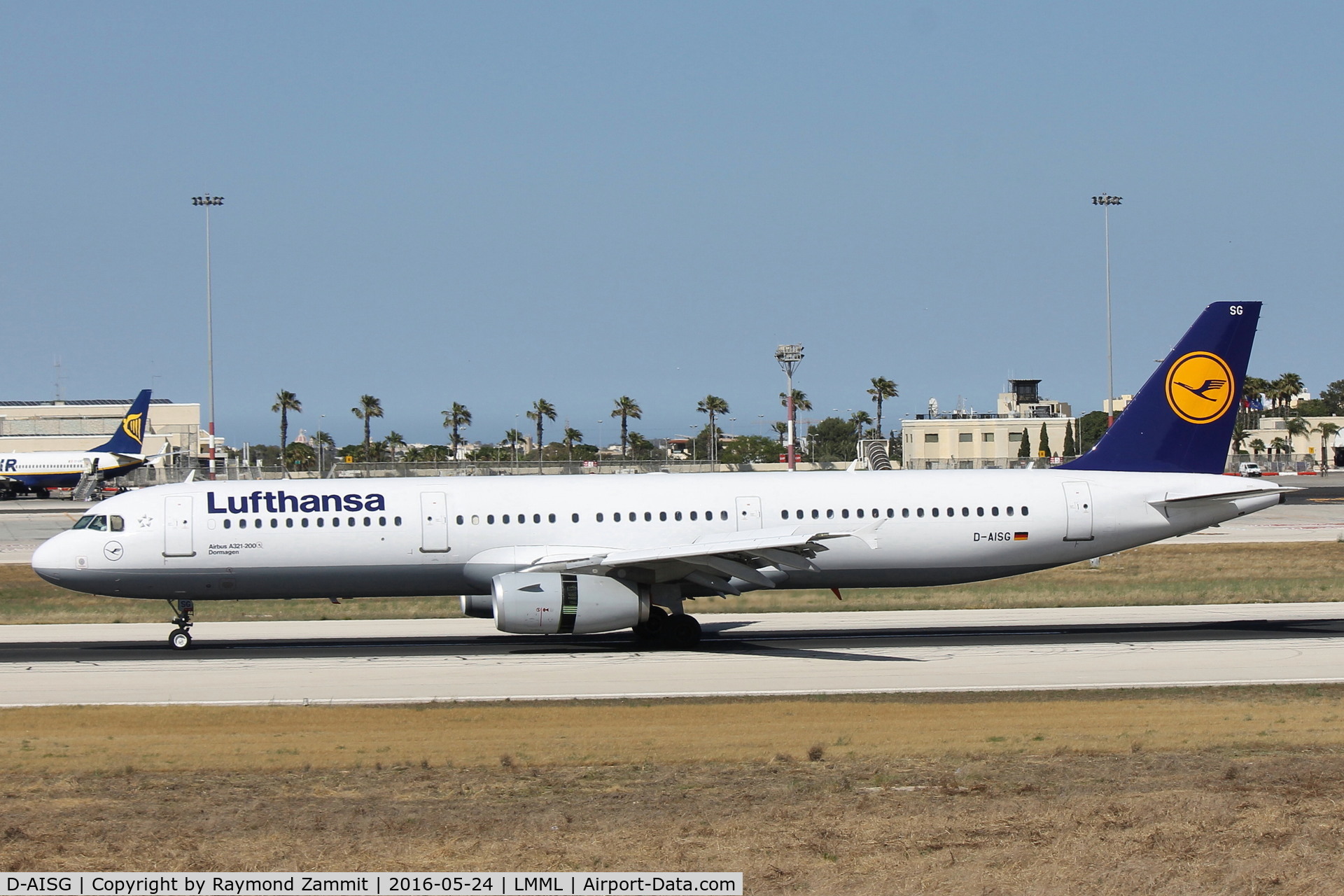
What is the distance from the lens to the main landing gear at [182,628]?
27.5 m

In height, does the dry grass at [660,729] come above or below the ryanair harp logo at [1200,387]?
below

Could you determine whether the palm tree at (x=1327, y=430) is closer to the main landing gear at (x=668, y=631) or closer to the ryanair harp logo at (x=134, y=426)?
the ryanair harp logo at (x=134, y=426)

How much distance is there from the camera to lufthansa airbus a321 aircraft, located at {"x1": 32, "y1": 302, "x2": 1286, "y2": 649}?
89.5 ft

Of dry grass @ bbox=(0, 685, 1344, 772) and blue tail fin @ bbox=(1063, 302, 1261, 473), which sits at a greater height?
blue tail fin @ bbox=(1063, 302, 1261, 473)

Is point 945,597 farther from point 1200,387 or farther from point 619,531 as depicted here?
point 619,531

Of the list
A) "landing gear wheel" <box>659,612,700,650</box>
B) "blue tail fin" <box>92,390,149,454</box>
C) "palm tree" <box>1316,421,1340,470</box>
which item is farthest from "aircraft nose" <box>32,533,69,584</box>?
"palm tree" <box>1316,421,1340,470</box>

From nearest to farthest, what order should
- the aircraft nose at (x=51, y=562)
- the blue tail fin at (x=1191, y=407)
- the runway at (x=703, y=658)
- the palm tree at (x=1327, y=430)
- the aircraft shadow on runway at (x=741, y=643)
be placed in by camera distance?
the runway at (x=703, y=658)
the aircraft shadow on runway at (x=741, y=643)
the aircraft nose at (x=51, y=562)
the blue tail fin at (x=1191, y=407)
the palm tree at (x=1327, y=430)

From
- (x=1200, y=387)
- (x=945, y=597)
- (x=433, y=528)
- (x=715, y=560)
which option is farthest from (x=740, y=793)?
(x=945, y=597)

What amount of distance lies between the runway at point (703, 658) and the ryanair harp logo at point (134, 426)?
77.8m

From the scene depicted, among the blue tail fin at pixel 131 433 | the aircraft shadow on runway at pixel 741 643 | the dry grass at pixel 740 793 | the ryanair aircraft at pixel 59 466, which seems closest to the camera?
the dry grass at pixel 740 793

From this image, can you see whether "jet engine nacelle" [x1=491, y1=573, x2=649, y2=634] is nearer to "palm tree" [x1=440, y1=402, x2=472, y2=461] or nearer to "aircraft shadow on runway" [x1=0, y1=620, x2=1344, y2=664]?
"aircraft shadow on runway" [x1=0, y1=620, x2=1344, y2=664]

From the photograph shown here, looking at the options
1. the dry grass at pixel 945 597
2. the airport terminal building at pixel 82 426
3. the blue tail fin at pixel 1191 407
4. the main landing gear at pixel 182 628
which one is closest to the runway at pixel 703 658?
the main landing gear at pixel 182 628

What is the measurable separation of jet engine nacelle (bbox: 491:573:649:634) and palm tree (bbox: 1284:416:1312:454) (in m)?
162

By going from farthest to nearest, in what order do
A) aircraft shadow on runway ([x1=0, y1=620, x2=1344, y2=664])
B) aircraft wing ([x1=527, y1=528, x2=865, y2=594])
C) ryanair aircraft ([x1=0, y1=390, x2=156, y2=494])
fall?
1. ryanair aircraft ([x1=0, y1=390, x2=156, y2=494])
2. aircraft shadow on runway ([x1=0, y1=620, x2=1344, y2=664])
3. aircraft wing ([x1=527, y1=528, x2=865, y2=594])
